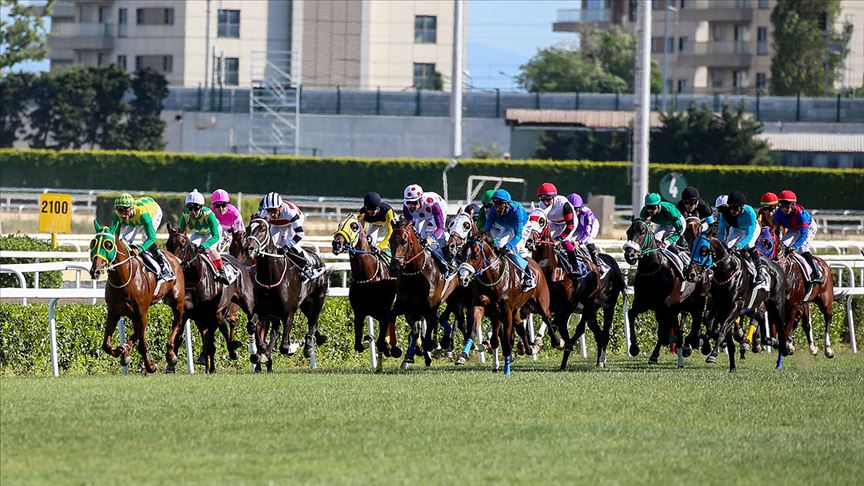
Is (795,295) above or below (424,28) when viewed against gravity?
Answer: below

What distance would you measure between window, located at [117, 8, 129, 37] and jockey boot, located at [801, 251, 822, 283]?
6101 centimetres

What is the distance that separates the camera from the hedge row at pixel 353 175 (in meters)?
48.8

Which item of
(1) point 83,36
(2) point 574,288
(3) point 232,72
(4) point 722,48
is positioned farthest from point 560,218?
(4) point 722,48

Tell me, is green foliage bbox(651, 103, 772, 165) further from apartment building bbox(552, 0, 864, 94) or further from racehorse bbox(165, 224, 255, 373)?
racehorse bbox(165, 224, 255, 373)

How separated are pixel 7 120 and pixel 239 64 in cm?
1333

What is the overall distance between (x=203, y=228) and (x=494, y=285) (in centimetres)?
292

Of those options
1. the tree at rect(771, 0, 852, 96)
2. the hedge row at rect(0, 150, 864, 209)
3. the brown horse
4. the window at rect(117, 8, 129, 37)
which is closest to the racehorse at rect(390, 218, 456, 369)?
the brown horse

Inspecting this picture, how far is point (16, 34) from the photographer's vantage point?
209 feet

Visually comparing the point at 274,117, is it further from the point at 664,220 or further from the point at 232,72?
the point at 664,220

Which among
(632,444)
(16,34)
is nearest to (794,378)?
(632,444)

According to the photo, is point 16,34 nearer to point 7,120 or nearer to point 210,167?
point 7,120

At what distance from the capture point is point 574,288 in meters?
16.8

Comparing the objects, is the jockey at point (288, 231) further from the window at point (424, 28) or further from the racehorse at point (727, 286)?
the window at point (424, 28)

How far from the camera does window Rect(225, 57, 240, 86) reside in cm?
7044
